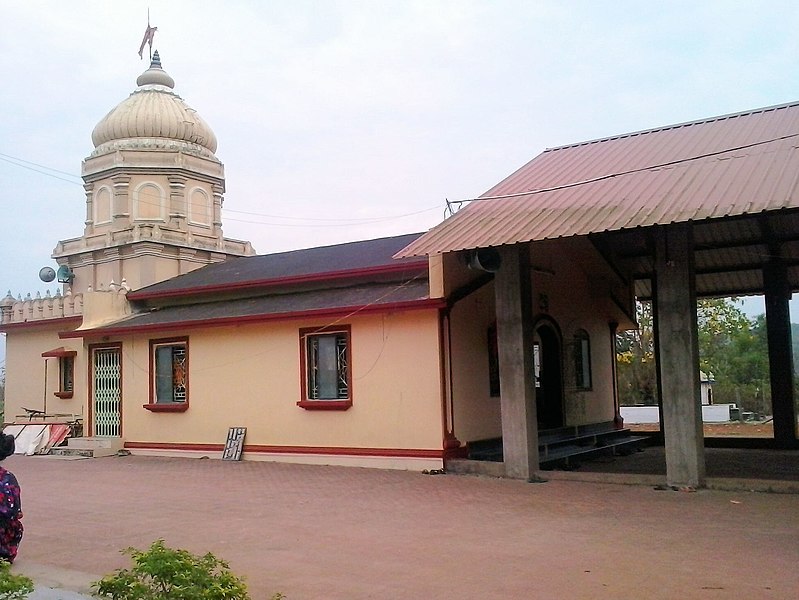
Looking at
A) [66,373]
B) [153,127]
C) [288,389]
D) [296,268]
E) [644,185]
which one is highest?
[153,127]

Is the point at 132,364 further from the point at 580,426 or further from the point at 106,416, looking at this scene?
the point at 580,426

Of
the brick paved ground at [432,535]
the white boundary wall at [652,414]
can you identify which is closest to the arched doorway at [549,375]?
the brick paved ground at [432,535]

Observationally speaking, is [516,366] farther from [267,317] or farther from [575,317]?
[575,317]

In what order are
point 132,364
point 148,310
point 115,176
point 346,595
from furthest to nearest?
1. point 115,176
2. point 148,310
3. point 132,364
4. point 346,595

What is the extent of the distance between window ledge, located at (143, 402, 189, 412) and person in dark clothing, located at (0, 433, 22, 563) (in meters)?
9.36

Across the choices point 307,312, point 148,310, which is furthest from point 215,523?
point 148,310

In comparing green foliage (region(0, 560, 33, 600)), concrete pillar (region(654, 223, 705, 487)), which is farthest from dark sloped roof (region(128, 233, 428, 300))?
green foliage (region(0, 560, 33, 600))

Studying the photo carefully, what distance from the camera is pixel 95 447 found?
1762 cm

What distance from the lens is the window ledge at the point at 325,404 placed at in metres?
14.1

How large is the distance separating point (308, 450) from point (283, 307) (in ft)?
9.02

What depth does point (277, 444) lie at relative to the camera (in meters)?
15.2

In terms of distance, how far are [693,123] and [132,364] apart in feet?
41.2

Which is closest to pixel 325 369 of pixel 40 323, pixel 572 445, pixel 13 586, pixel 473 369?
pixel 473 369

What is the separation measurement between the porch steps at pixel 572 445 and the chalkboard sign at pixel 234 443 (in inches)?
187
